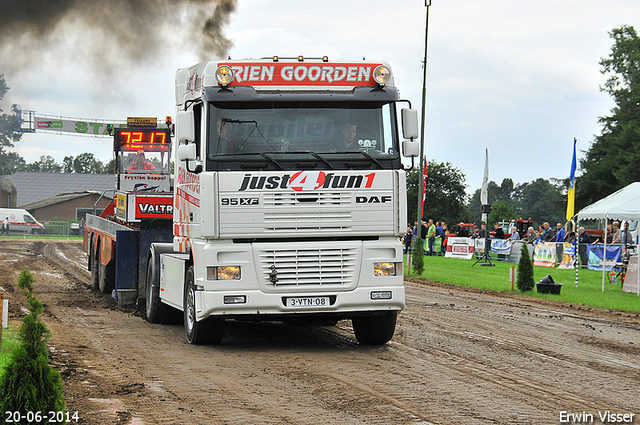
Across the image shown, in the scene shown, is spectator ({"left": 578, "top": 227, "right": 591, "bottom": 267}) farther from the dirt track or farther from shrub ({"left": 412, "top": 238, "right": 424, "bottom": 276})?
the dirt track

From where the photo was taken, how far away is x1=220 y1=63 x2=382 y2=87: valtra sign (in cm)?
980

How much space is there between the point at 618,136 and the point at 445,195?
78.1 feet

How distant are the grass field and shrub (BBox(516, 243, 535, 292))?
190 mm

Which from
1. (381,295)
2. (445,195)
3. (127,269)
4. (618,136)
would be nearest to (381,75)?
(381,295)

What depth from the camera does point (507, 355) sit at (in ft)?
32.1

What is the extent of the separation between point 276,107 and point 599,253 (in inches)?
789

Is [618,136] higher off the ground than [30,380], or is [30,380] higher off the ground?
[618,136]

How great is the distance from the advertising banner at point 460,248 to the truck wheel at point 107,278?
850 inches

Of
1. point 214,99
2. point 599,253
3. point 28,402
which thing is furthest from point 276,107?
point 599,253

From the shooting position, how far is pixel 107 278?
16297 mm

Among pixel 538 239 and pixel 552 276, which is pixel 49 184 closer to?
pixel 538 239

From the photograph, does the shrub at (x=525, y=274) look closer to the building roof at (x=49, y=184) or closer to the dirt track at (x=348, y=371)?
the dirt track at (x=348, y=371)

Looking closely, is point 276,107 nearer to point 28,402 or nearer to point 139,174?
point 28,402

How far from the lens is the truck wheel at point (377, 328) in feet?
33.8
